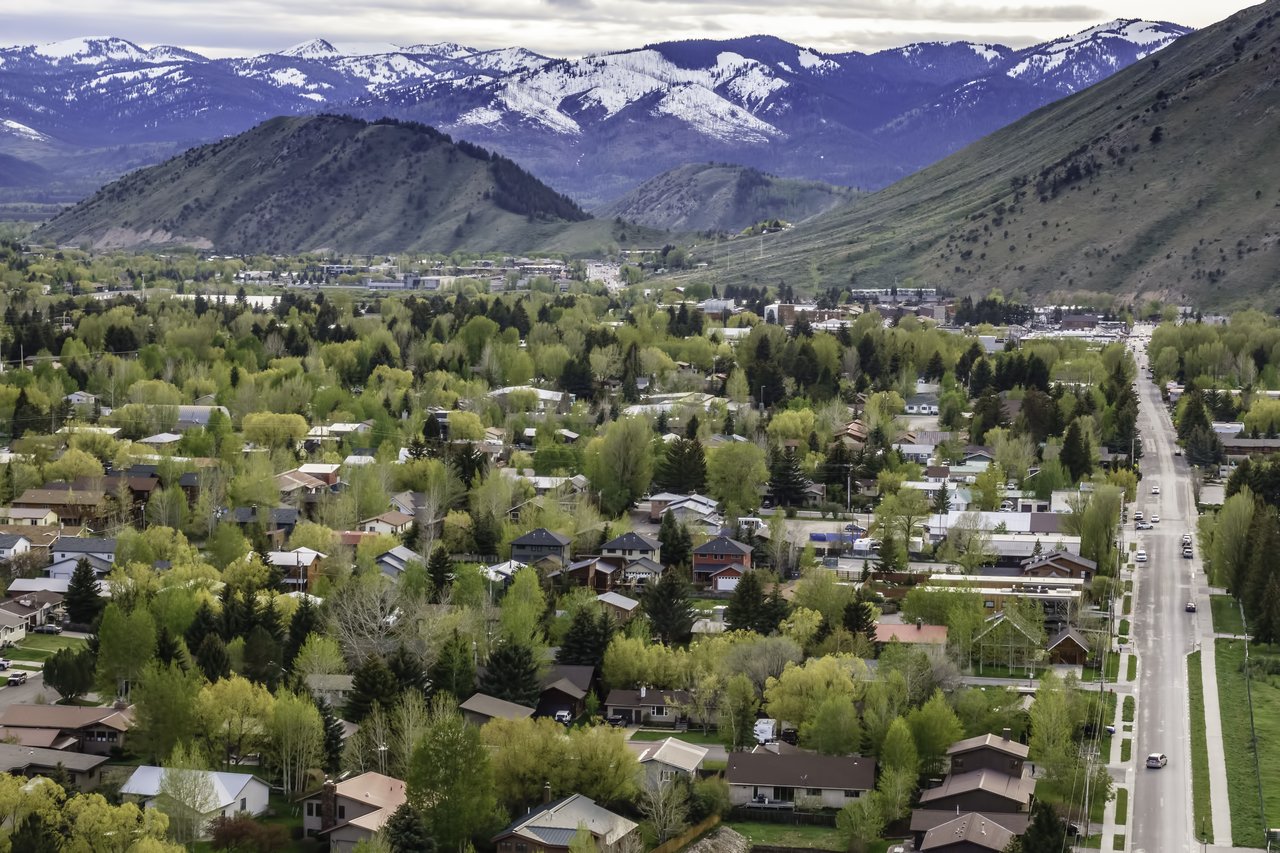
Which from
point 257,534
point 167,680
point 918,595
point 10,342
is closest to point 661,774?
point 167,680

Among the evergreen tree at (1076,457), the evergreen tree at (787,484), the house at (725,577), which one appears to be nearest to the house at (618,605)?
the house at (725,577)

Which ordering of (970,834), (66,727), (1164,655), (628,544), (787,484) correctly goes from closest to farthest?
(970,834)
(66,727)
(1164,655)
(628,544)
(787,484)

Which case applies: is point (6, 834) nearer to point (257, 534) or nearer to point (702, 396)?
point (257, 534)

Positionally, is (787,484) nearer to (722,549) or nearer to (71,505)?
(722,549)

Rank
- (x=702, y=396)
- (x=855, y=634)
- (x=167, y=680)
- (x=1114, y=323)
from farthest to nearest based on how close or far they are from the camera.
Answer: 1. (x=1114, y=323)
2. (x=702, y=396)
3. (x=855, y=634)
4. (x=167, y=680)

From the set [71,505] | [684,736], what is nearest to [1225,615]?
[684,736]

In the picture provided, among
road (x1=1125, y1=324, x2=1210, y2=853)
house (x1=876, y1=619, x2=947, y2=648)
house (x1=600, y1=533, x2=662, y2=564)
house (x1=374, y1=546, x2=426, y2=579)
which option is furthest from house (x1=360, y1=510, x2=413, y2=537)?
road (x1=1125, y1=324, x2=1210, y2=853)

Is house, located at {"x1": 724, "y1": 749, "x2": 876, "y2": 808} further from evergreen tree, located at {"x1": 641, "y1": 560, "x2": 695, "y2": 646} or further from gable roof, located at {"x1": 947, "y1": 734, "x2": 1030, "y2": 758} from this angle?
evergreen tree, located at {"x1": 641, "y1": 560, "x2": 695, "y2": 646}
